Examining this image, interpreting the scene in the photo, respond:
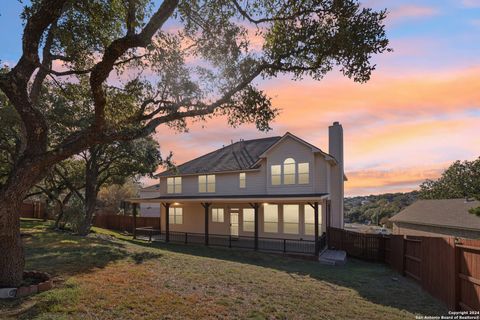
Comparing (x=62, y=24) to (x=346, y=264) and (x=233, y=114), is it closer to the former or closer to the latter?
(x=233, y=114)

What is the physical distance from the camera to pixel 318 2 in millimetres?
8516

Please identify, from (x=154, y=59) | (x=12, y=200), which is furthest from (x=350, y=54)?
(x=12, y=200)

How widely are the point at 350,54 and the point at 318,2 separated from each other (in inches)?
66.1

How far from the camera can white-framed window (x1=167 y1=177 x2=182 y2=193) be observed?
28.0m

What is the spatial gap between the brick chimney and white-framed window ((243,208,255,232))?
5.88m

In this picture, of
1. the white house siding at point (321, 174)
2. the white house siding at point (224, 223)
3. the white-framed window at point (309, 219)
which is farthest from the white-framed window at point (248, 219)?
the white house siding at point (321, 174)

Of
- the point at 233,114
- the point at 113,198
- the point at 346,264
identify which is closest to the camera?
the point at 233,114

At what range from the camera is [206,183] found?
2642 centimetres

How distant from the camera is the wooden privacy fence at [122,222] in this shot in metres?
32.4

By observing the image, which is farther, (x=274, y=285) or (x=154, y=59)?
(x=154, y=59)

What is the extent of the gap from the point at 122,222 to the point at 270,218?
60.6ft

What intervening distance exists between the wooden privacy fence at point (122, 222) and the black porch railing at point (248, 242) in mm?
4239

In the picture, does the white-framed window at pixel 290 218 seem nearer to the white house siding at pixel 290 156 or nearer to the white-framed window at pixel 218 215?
the white house siding at pixel 290 156

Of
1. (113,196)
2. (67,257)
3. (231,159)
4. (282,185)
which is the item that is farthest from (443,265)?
(113,196)
